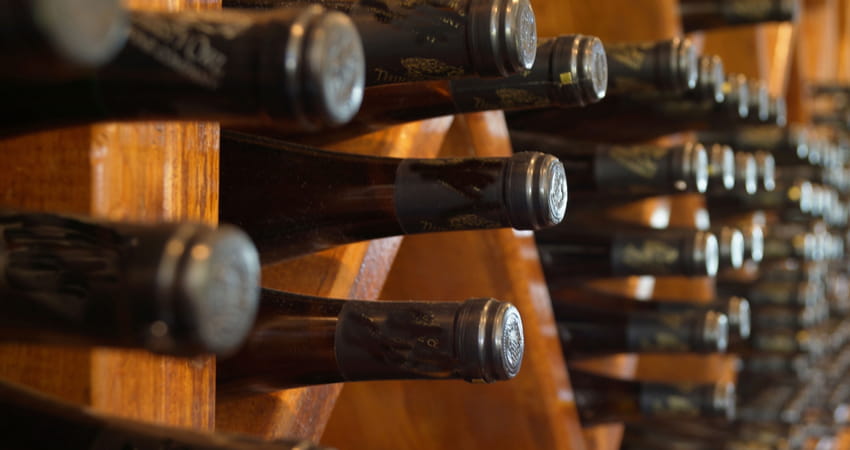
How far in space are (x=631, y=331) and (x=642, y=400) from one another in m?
0.05

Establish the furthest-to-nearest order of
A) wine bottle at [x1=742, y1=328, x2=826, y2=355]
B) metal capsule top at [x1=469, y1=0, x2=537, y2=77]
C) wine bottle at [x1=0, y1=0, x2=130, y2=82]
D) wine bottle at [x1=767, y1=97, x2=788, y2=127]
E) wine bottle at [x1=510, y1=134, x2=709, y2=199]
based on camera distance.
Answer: wine bottle at [x1=742, y1=328, x2=826, y2=355]
wine bottle at [x1=767, y1=97, x2=788, y2=127]
wine bottle at [x1=510, y1=134, x2=709, y2=199]
metal capsule top at [x1=469, y1=0, x2=537, y2=77]
wine bottle at [x1=0, y1=0, x2=130, y2=82]

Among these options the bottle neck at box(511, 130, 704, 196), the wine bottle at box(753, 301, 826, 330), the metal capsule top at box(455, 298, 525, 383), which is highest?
the metal capsule top at box(455, 298, 525, 383)

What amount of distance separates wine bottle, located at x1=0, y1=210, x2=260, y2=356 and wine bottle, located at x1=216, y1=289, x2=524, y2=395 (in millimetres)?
157

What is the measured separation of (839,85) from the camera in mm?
1569

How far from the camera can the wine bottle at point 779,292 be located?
3.42 feet

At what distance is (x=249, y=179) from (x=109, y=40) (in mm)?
253

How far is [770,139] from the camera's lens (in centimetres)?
92

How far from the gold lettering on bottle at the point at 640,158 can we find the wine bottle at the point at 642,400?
187 mm

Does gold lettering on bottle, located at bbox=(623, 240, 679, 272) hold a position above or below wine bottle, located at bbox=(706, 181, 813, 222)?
above

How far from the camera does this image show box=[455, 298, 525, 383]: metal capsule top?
328 mm

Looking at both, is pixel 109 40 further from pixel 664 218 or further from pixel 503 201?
pixel 664 218

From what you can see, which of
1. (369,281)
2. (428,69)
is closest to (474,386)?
(369,281)

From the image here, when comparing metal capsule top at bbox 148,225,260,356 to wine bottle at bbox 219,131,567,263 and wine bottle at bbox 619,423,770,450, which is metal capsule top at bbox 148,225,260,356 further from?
wine bottle at bbox 619,423,770,450

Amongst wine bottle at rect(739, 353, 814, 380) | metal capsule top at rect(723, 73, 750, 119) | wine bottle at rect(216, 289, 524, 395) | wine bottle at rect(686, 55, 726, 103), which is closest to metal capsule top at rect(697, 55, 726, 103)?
wine bottle at rect(686, 55, 726, 103)
